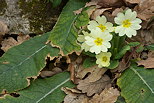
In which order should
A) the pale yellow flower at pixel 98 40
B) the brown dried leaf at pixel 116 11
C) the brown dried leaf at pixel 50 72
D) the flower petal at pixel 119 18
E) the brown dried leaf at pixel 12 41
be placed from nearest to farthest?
the pale yellow flower at pixel 98 40
the flower petal at pixel 119 18
the brown dried leaf at pixel 50 72
the brown dried leaf at pixel 116 11
the brown dried leaf at pixel 12 41

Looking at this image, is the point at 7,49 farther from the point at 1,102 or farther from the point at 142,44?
the point at 142,44

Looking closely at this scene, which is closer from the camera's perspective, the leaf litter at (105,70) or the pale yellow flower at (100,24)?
the leaf litter at (105,70)

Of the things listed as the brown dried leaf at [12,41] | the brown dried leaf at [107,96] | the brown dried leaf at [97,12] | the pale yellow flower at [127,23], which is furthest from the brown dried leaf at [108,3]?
the brown dried leaf at [107,96]

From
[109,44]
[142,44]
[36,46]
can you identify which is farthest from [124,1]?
[36,46]

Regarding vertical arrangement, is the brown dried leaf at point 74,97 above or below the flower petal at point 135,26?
below

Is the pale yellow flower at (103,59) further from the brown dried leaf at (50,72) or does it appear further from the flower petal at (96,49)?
the brown dried leaf at (50,72)

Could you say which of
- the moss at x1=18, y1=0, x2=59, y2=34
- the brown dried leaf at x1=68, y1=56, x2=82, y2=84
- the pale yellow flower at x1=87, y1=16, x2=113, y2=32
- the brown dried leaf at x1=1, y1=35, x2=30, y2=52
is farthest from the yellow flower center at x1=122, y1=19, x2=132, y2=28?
the brown dried leaf at x1=1, y1=35, x2=30, y2=52

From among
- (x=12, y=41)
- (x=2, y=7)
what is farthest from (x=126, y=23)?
(x=2, y=7)
